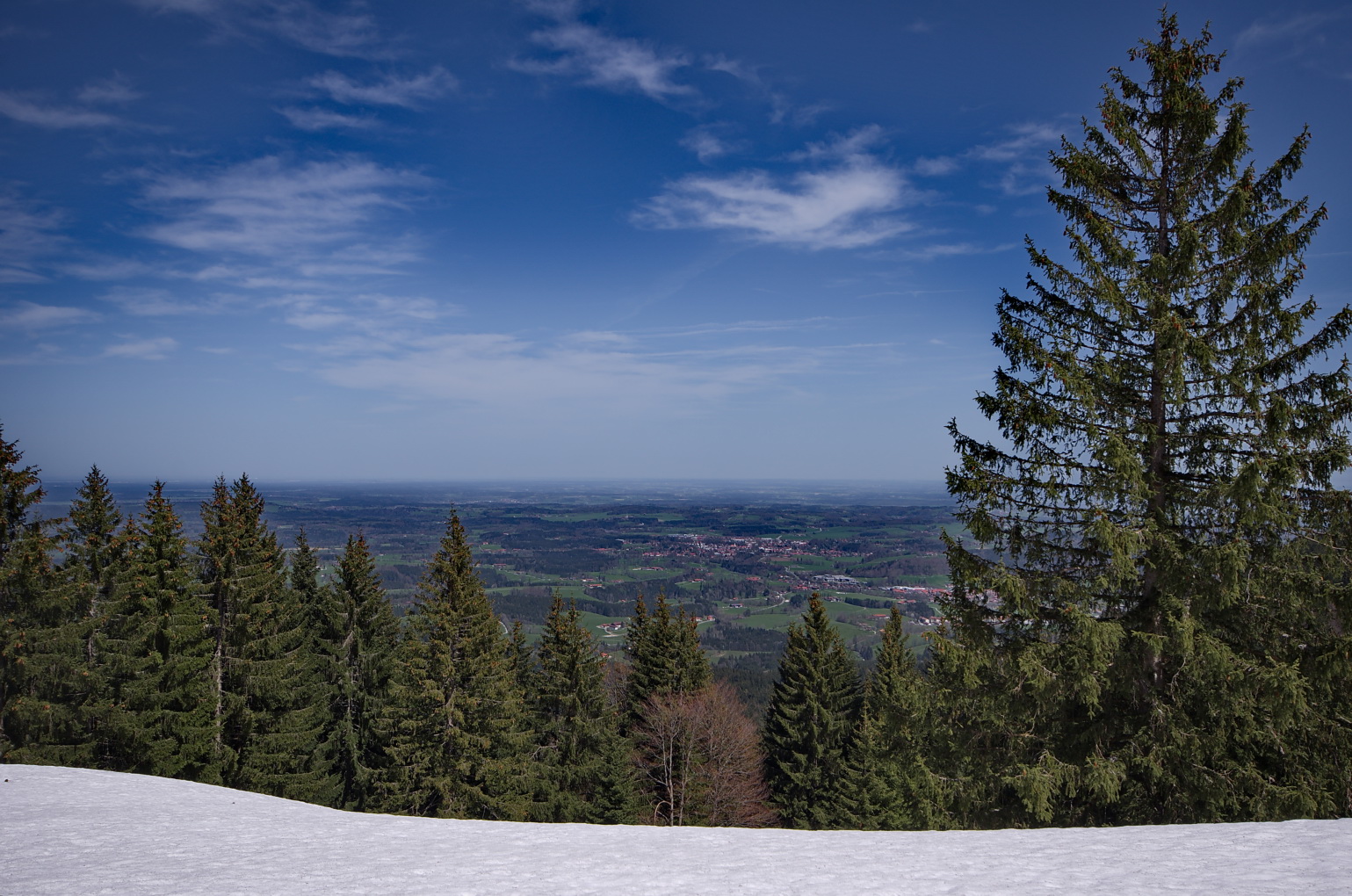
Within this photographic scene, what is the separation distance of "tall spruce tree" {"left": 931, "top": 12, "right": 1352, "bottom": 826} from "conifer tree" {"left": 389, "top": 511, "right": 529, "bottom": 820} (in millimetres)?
12545

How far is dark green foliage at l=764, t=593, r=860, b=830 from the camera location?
23.2m

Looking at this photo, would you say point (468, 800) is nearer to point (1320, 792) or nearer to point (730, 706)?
point (730, 706)

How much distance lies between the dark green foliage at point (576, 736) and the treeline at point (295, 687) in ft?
0.25

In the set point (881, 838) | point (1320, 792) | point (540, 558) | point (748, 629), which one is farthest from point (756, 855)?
point (540, 558)

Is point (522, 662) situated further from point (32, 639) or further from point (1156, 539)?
point (1156, 539)

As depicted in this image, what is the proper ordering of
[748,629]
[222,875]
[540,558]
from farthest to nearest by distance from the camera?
[540,558]
[748,629]
[222,875]

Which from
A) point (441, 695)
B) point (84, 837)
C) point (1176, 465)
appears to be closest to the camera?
point (84, 837)

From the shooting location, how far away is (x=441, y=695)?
16.4 m

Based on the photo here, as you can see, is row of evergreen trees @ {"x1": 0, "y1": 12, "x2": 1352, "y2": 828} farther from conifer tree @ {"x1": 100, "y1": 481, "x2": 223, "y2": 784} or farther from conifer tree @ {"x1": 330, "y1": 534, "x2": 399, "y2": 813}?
conifer tree @ {"x1": 330, "y1": 534, "x2": 399, "y2": 813}

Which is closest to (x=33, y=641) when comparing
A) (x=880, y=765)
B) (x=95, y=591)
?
(x=95, y=591)

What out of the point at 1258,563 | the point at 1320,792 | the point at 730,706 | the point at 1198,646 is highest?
the point at 1258,563

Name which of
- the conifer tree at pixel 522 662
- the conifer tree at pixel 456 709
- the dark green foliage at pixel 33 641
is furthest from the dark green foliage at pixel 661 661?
the dark green foliage at pixel 33 641

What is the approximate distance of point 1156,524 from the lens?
7.55m

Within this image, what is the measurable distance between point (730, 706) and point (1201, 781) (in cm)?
1737
